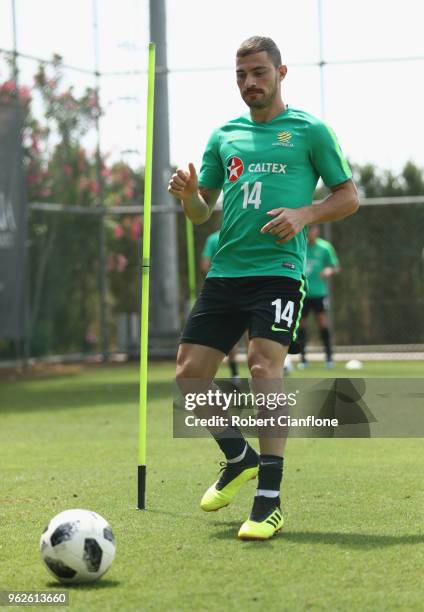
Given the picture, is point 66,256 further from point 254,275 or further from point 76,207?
point 254,275

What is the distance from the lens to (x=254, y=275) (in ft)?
18.3

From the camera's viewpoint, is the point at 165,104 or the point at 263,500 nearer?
the point at 263,500

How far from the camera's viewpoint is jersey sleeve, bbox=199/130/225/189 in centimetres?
593

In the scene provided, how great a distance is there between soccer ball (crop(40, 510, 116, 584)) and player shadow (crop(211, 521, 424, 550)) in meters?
0.91

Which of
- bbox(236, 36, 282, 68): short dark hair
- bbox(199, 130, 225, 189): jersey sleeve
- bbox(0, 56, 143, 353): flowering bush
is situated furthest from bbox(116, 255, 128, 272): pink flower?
bbox(236, 36, 282, 68): short dark hair

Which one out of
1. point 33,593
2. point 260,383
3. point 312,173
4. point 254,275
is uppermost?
point 312,173

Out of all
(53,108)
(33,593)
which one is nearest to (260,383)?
(33,593)

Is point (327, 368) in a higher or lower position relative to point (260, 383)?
lower

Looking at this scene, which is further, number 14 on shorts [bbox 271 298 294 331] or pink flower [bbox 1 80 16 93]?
pink flower [bbox 1 80 16 93]

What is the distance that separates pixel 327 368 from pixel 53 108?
5810mm

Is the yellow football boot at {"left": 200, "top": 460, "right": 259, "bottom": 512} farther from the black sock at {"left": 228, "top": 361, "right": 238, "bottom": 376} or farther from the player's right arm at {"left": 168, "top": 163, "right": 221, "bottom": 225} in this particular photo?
the black sock at {"left": 228, "top": 361, "right": 238, "bottom": 376}

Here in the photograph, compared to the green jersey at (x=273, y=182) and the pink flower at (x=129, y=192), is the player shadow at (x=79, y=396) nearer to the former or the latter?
the pink flower at (x=129, y=192)

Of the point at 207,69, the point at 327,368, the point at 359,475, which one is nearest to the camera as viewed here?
the point at 359,475

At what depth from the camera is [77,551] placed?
14.3 feet
